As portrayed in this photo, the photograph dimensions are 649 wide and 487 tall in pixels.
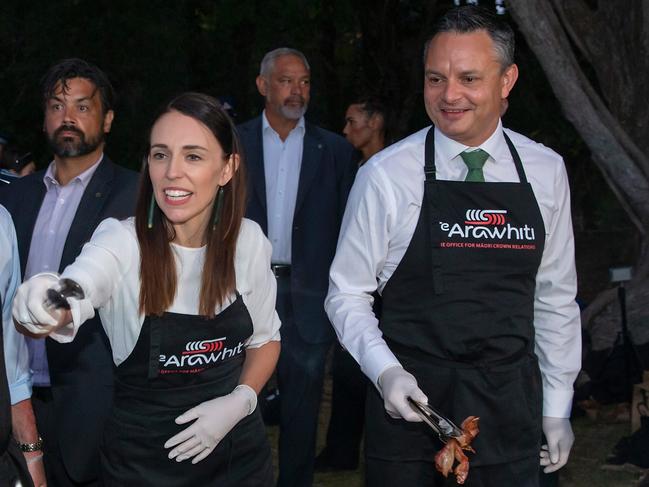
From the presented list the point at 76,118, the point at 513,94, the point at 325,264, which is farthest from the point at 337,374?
the point at 513,94

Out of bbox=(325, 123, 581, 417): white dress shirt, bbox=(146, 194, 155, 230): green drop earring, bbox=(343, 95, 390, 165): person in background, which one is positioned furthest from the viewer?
bbox=(343, 95, 390, 165): person in background

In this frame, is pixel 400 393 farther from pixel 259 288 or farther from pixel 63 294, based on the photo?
pixel 63 294

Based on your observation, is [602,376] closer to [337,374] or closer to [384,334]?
[337,374]

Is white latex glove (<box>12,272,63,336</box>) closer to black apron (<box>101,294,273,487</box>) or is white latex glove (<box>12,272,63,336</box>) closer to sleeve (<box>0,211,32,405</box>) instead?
black apron (<box>101,294,273,487</box>)

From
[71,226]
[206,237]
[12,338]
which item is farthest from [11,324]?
[71,226]

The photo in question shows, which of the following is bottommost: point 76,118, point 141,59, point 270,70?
point 76,118

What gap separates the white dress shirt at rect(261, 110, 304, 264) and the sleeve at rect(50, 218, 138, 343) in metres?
2.79

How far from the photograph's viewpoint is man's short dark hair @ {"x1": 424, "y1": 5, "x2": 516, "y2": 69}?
3236mm

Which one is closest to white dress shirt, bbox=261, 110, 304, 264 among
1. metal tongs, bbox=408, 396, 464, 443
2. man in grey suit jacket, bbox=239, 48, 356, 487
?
man in grey suit jacket, bbox=239, 48, 356, 487

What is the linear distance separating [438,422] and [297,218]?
286 cm

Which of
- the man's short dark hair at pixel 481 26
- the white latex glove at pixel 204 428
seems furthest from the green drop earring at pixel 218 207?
the man's short dark hair at pixel 481 26

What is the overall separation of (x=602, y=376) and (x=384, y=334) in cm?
448

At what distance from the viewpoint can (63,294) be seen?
2.43 m

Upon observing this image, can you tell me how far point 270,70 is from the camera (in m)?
5.95
